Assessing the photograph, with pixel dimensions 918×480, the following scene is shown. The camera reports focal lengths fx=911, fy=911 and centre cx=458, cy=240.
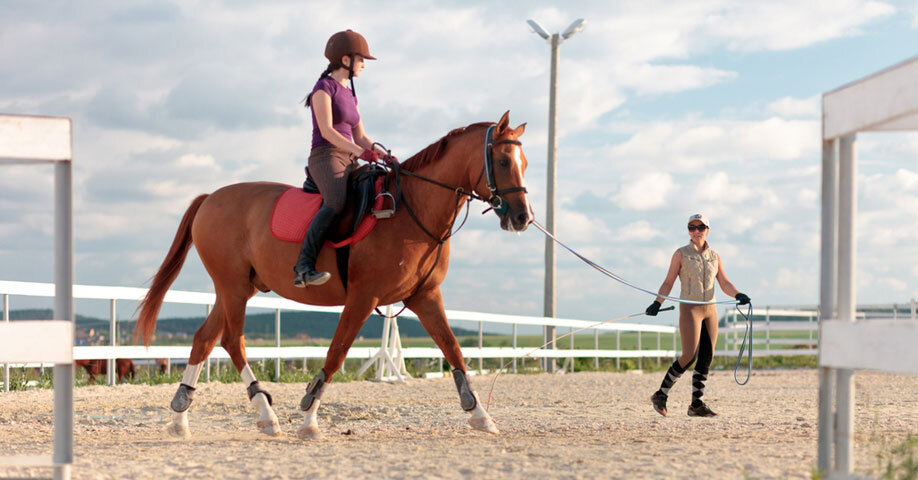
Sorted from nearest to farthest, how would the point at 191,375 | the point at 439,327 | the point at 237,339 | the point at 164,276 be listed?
the point at 439,327, the point at 191,375, the point at 237,339, the point at 164,276

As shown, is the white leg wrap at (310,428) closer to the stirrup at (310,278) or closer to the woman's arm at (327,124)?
the stirrup at (310,278)

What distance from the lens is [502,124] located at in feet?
23.2

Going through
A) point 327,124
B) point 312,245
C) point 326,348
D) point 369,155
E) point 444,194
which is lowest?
point 326,348

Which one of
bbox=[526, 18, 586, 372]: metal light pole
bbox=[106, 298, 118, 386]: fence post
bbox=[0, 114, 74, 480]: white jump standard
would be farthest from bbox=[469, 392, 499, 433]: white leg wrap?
bbox=[526, 18, 586, 372]: metal light pole

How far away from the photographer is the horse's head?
6.79 metres

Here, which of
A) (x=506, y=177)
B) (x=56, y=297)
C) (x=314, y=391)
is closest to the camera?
(x=56, y=297)

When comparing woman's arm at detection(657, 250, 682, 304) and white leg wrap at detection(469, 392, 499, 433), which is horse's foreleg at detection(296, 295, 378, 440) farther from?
woman's arm at detection(657, 250, 682, 304)

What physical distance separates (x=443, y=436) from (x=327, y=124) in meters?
2.72

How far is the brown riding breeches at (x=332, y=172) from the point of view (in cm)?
728

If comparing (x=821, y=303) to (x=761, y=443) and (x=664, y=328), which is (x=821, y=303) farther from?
(x=664, y=328)

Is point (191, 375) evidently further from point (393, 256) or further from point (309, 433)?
point (393, 256)

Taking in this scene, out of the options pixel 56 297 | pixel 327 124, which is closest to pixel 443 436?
pixel 327 124

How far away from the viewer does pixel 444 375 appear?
17734 millimetres

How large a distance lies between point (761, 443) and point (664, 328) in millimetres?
20886
